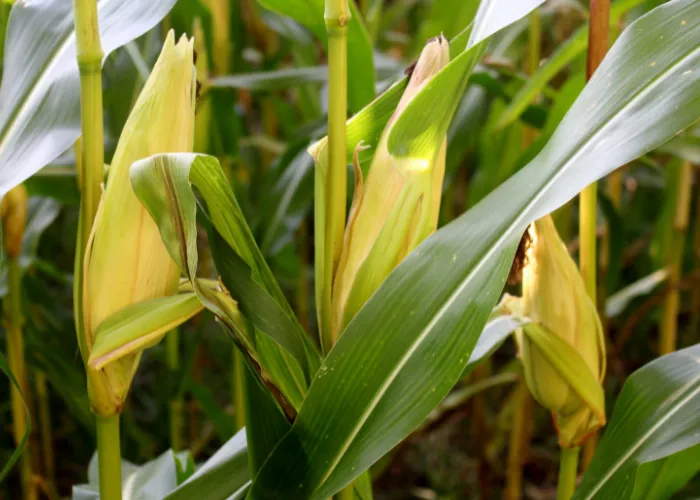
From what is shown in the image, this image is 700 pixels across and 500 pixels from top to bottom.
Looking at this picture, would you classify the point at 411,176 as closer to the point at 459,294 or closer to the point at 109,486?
the point at 459,294

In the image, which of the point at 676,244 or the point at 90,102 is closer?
the point at 90,102

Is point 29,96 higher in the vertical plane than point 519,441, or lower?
higher

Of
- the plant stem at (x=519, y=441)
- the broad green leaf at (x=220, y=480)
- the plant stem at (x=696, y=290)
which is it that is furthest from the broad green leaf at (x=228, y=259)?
the plant stem at (x=696, y=290)

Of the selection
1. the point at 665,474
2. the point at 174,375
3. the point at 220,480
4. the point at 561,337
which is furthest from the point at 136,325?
the point at 174,375

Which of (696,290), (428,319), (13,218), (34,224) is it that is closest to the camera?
(428,319)

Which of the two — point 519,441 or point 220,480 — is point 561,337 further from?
point 519,441

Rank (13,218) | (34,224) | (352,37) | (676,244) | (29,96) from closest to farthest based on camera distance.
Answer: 1. (29,96)
2. (352,37)
3. (13,218)
4. (34,224)
5. (676,244)
